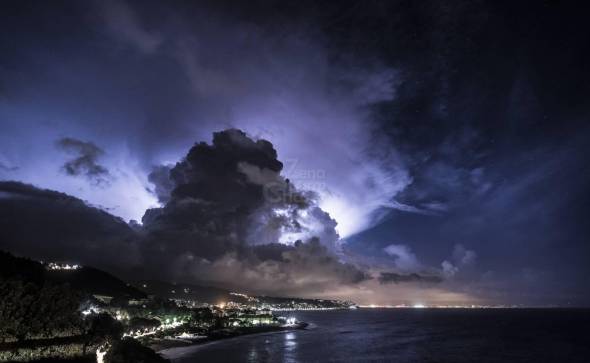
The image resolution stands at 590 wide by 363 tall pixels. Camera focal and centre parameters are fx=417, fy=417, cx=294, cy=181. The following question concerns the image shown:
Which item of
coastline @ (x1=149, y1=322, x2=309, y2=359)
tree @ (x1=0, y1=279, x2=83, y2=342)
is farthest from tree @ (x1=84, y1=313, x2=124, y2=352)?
coastline @ (x1=149, y1=322, x2=309, y2=359)

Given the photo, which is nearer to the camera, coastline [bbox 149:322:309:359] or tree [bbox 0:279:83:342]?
tree [bbox 0:279:83:342]

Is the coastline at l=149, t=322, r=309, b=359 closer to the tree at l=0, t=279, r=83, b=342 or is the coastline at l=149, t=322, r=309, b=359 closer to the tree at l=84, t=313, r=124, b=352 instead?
the tree at l=84, t=313, r=124, b=352

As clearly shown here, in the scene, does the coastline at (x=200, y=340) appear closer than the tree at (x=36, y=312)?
No

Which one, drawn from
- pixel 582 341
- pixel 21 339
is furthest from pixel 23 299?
pixel 582 341

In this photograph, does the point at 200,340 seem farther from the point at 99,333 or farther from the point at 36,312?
the point at 36,312

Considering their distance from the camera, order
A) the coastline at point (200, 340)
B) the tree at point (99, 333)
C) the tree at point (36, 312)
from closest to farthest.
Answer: the tree at point (36, 312) < the tree at point (99, 333) < the coastline at point (200, 340)

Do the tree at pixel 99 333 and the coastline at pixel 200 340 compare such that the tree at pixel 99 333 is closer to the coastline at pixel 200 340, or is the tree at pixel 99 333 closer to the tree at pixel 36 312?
the tree at pixel 36 312

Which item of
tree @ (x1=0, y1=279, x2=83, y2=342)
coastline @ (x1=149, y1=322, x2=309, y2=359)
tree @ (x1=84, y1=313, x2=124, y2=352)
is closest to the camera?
tree @ (x1=0, y1=279, x2=83, y2=342)

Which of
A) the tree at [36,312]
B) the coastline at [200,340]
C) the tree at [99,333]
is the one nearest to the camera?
the tree at [36,312]

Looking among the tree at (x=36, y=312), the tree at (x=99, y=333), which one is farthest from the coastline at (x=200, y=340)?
the tree at (x=36, y=312)
